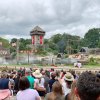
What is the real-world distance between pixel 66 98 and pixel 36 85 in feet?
16.2

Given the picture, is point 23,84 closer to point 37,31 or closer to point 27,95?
point 27,95

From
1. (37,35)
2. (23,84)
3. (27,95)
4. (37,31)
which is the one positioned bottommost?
(27,95)

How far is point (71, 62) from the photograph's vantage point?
83.4 meters

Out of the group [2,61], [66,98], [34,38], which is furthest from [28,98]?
[34,38]

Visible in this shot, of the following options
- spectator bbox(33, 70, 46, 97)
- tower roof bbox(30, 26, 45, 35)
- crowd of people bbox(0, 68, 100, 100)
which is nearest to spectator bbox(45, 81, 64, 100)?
crowd of people bbox(0, 68, 100, 100)

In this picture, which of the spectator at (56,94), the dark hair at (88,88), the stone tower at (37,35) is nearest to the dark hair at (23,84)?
the spectator at (56,94)

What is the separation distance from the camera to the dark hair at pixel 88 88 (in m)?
3.10

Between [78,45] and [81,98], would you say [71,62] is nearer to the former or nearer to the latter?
[81,98]

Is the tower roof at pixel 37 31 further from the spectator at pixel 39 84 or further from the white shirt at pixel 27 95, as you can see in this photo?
the white shirt at pixel 27 95

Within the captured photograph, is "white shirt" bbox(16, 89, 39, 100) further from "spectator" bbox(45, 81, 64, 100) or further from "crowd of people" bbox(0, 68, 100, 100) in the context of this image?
"spectator" bbox(45, 81, 64, 100)

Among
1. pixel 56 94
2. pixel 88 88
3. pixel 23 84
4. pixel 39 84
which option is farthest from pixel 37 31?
pixel 88 88

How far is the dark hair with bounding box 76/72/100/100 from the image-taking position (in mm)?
3100

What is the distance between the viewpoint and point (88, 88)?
10.2ft

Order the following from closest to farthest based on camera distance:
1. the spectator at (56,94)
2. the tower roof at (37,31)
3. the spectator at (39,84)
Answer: the spectator at (56,94) < the spectator at (39,84) < the tower roof at (37,31)
